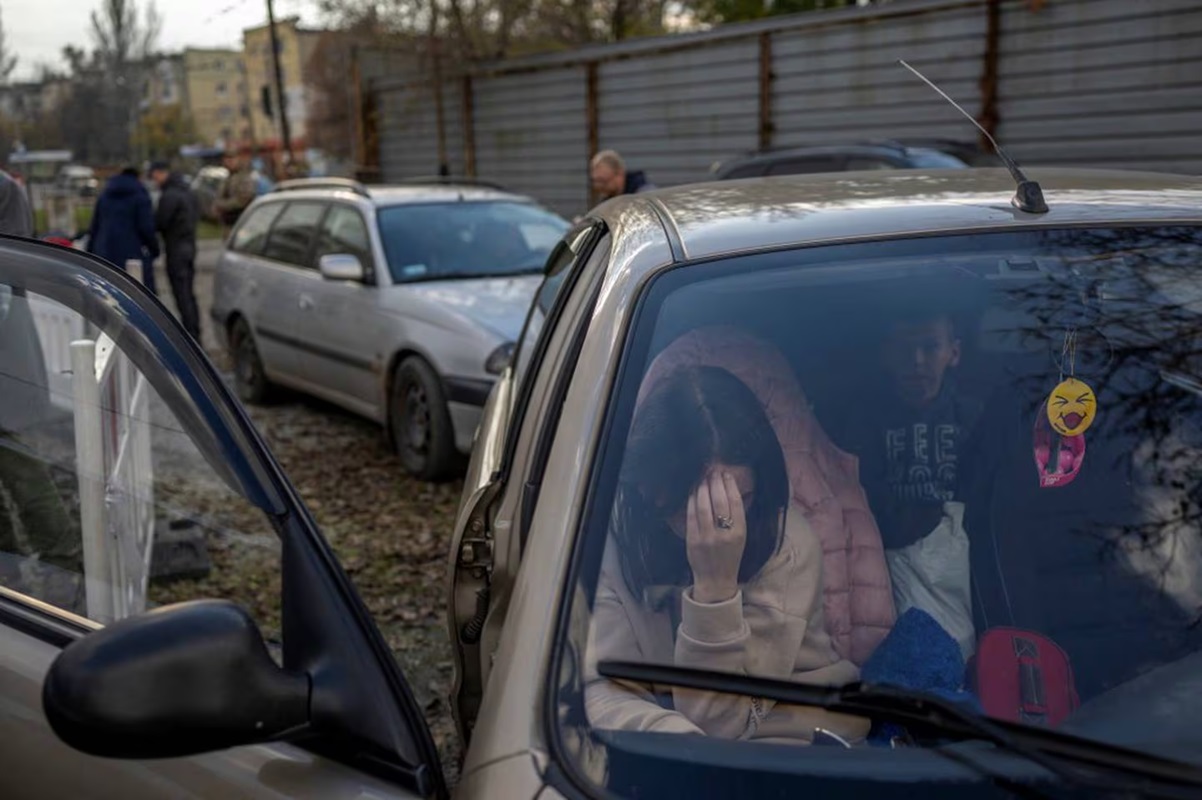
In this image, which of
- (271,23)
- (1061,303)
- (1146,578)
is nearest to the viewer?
(1146,578)

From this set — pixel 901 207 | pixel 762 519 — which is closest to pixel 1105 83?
pixel 901 207

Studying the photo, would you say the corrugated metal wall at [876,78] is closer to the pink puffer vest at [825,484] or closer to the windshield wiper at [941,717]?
the pink puffer vest at [825,484]

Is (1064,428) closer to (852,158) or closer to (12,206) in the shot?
(12,206)

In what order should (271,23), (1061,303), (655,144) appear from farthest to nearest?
1. (271,23)
2. (655,144)
3. (1061,303)

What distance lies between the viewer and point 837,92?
546 inches

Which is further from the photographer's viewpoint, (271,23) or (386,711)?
(271,23)

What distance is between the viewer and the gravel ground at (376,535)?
465 cm

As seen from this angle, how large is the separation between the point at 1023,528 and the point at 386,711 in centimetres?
98

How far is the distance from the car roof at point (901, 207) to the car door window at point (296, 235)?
6.03 metres

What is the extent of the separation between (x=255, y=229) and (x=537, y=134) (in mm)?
9265

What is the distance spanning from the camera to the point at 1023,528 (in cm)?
183

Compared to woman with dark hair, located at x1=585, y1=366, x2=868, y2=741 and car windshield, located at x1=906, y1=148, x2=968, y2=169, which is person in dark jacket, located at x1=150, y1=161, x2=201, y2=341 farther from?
woman with dark hair, located at x1=585, y1=366, x2=868, y2=741

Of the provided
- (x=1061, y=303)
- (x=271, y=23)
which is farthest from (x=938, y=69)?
(x=1061, y=303)

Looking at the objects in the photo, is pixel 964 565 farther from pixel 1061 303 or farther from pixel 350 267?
pixel 350 267
